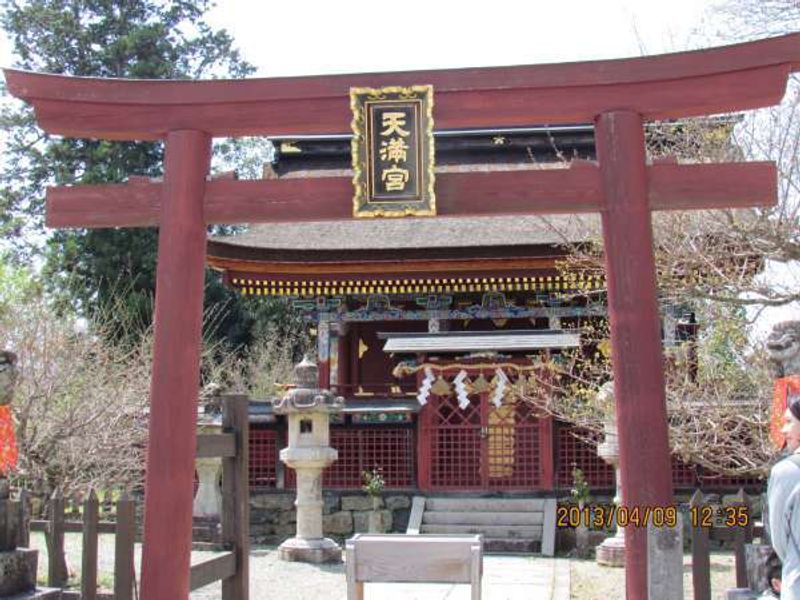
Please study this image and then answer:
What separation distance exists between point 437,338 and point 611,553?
4.86 meters

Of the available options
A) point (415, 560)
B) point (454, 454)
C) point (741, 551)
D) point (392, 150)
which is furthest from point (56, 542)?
point (454, 454)

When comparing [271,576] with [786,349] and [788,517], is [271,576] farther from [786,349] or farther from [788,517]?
[788,517]

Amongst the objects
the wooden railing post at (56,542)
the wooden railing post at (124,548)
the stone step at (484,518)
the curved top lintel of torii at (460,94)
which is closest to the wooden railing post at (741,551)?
the curved top lintel of torii at (460,94)

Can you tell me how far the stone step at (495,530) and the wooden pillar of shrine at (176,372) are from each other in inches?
330

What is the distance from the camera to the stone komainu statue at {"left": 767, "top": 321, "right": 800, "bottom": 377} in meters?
6.86

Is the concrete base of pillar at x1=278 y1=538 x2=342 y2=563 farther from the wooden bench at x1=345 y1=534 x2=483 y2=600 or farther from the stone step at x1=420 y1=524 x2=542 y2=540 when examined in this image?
the wooden bench at x1=345 y1=534 x2=483 y2=600

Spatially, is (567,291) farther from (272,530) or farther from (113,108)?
(113,108)

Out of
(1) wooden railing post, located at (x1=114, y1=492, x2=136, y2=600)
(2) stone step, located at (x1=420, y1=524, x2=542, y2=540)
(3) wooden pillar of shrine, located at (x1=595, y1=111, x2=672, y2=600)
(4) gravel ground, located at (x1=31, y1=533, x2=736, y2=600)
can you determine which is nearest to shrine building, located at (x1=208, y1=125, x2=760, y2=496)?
(2) stone step, located at (x1=420, y1=524, x2=542, y2=540)

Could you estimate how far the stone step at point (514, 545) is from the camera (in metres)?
14.6

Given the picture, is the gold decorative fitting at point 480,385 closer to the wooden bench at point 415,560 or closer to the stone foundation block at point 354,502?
the stone foundation block at point 354,502

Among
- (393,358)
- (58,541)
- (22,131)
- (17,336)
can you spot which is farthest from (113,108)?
(22,131)

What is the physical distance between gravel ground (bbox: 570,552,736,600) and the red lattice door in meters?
2.44

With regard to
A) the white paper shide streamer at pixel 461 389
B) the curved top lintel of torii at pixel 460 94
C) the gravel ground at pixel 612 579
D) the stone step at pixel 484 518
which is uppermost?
the curved top lintel of torii at pixel 460 94

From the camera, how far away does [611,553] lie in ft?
43.3
